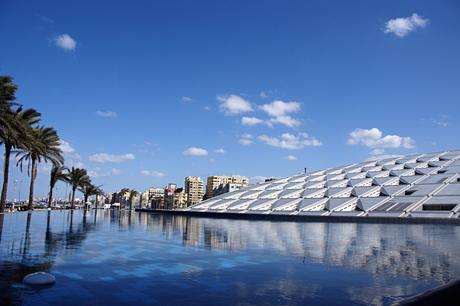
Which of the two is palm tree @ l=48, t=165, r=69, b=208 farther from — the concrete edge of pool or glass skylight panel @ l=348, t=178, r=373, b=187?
glass skylight panel @ l=348, t=178, r=373, b=187

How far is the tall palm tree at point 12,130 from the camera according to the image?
942 inches

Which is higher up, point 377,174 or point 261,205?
point 377,174

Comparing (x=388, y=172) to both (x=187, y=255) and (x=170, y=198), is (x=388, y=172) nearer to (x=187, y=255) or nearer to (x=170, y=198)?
(x=187, y=255)

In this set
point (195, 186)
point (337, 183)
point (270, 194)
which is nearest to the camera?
point (337, 183)

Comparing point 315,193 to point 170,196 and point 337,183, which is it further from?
point 170,196

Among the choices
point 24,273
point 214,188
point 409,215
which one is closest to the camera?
point 24,273

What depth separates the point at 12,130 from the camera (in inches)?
939

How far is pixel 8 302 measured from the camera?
532 centimetres

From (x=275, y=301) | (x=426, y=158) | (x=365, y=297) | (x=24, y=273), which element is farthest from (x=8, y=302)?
(x=426, y=158)

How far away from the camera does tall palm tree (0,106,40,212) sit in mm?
23922

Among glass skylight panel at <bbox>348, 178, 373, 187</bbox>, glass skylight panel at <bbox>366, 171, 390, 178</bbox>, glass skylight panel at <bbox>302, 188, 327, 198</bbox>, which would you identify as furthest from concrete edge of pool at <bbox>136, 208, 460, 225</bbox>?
glass skylight panel at <bbox>366, 171, 390, 178</bbox>

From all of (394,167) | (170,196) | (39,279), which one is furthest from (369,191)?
(170,196)

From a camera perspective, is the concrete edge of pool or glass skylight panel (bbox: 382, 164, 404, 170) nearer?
the concrete edge of pool

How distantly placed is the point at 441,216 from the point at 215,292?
22.5 meters
